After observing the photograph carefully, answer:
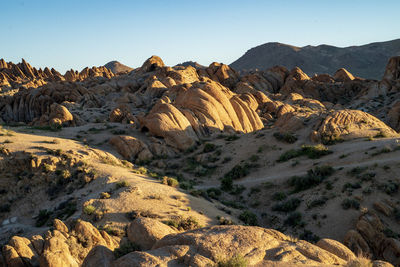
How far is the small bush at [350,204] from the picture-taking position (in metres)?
19.1

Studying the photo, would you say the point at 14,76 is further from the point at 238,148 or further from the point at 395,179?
the point at 395,179

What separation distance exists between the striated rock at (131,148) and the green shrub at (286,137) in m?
14.2

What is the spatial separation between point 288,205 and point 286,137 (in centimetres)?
1266

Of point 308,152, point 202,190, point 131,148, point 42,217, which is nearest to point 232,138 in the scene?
point 308,152

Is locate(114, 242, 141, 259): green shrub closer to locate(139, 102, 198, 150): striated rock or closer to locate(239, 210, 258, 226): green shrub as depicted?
locate(239, 210, 258, 226): green shrub

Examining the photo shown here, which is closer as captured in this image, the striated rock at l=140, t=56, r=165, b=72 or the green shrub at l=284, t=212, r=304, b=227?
the green shrub at l=284, t=212, r=304, b=227

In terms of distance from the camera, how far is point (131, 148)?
34812 mm

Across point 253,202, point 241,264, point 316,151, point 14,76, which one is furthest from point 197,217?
point 14,76

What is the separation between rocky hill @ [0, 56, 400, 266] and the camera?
10016 millimetres

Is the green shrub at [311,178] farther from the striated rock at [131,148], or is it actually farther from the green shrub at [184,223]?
the striated rock at [131,148]

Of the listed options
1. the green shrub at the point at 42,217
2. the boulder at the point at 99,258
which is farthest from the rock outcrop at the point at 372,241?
the green shrub at the point at 42,217

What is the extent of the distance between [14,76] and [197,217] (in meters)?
134

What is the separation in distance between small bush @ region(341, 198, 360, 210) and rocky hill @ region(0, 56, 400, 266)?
58mm

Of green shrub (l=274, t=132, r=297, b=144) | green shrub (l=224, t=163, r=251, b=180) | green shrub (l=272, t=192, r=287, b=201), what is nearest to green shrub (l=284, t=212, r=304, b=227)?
green shrub (l=272, t=192, r=287, b=201)
